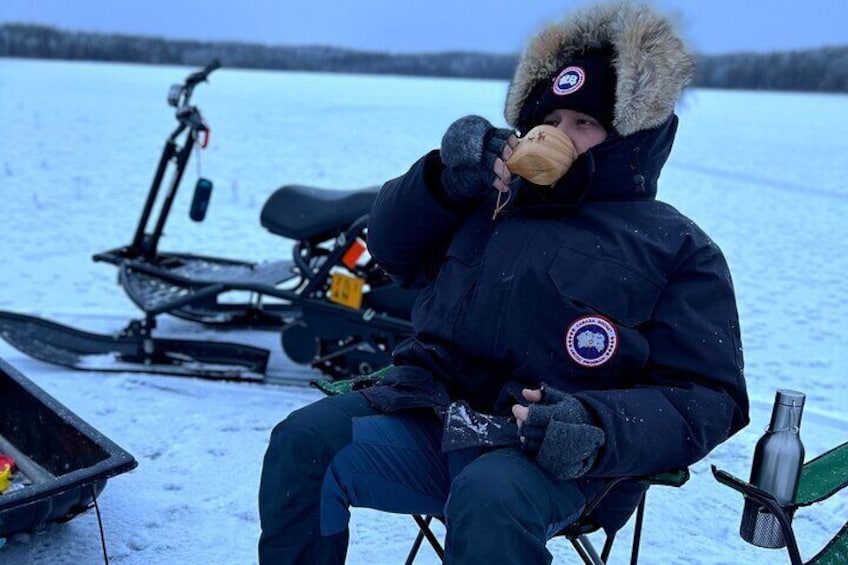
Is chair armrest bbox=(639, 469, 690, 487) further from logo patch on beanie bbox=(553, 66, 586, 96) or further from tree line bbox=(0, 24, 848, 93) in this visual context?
tree line bbox=(0, 24, 848, 93)

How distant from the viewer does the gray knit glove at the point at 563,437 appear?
1.64m

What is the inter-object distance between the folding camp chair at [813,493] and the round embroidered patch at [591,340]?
1.11 ft

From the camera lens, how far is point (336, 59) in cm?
7019

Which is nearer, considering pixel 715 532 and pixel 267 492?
pixel 267 492

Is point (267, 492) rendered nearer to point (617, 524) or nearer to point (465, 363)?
point (465, 363)

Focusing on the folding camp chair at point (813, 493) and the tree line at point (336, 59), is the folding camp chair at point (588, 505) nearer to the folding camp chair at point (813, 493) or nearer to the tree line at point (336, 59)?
the folding camp chair at point (813, 493)

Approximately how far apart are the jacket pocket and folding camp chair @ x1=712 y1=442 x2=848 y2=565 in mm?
377

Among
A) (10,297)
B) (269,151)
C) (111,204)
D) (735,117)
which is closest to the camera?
(10,297)

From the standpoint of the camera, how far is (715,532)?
9.27ft

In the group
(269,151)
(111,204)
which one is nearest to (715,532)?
(111,204)

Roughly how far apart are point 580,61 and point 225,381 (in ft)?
8.08

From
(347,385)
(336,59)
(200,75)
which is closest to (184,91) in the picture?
(200,75)

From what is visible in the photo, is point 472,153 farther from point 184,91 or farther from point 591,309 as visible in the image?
point 184,91

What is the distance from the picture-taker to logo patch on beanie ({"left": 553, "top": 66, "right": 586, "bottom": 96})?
205 cm
